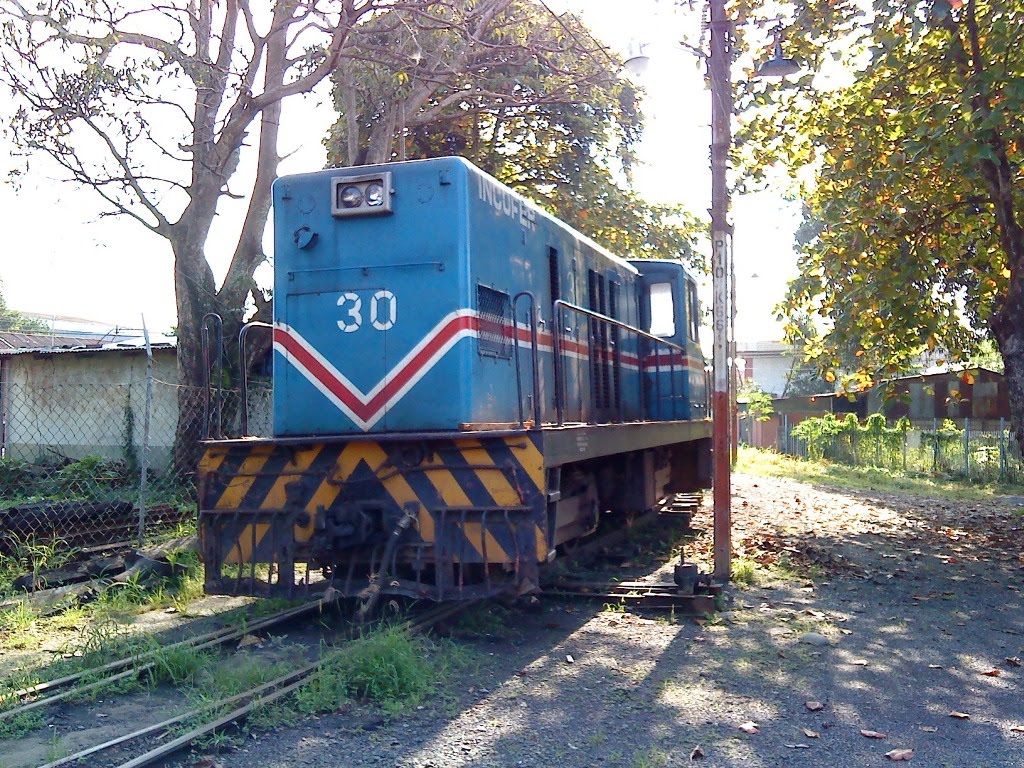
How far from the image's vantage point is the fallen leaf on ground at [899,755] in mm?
4207

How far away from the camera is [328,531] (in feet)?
19.9

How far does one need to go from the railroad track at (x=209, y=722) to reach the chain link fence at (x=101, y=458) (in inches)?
95.7

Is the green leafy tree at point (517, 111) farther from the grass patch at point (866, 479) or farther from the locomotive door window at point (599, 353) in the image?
the grass patch at point (866, 479)

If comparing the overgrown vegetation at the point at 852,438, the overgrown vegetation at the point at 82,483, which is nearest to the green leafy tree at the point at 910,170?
the overgrown vegetation at the point at 82,483

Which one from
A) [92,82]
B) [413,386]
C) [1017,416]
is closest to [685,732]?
[413,386]

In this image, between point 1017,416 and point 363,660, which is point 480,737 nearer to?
point 363,660

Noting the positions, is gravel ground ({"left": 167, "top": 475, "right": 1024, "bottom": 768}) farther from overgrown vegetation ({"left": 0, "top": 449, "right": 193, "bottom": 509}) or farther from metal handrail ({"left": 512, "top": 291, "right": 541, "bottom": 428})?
overgrown vegetation ({"left": 0, "top": 449, "right": 193, "bottom": 509})

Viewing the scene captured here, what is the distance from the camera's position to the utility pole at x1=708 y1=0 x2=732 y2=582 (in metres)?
8.18

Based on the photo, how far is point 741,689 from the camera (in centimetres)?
522

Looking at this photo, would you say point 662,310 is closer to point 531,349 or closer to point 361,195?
point 531,349

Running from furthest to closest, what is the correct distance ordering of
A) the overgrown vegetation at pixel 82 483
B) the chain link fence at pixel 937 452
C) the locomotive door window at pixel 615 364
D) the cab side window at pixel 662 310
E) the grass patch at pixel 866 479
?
the chain link fence at pixel 937 452
the grass patch at pixel 866 479
the overgrown vegetation at pixel 82 483
the cab side window at pixel 662 310
the locomotive door window at pixel 615 364

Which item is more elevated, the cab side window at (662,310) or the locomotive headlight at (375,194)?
the locomotive headlight at (375,194)

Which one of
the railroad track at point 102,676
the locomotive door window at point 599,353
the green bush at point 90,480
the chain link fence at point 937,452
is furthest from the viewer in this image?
the chain link fence at point 937,452

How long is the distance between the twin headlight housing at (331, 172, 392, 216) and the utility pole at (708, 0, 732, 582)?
3095 millimetres
